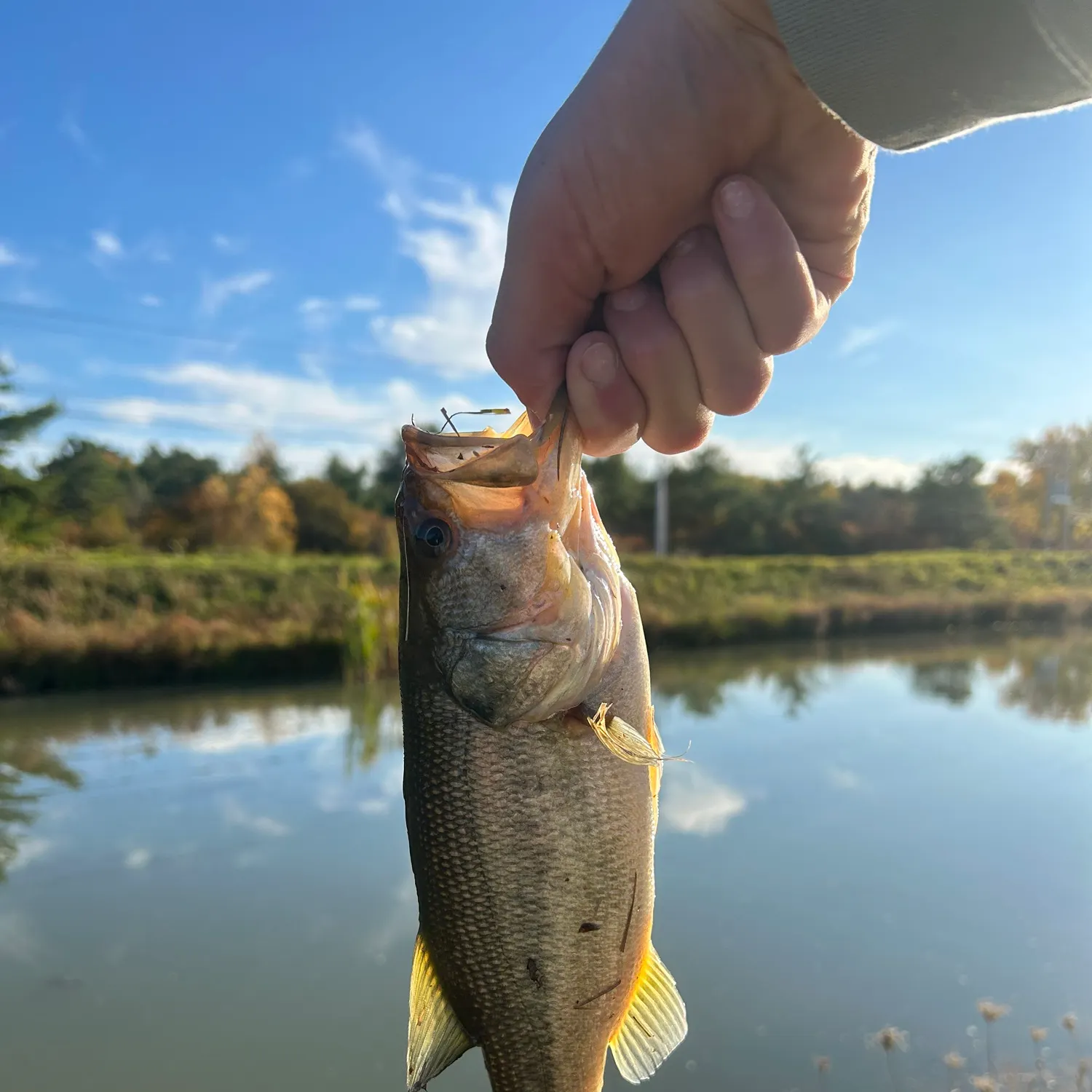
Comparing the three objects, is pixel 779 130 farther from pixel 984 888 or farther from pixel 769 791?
pixel 769 791

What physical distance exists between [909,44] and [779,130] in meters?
0.33

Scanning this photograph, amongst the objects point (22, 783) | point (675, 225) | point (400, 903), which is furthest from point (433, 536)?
point (22, 783)

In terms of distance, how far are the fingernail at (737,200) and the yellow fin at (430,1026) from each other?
1.51 metres

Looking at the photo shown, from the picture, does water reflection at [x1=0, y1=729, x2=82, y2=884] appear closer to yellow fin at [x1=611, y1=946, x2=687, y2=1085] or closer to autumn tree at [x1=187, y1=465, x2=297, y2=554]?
yellow fin at [x1=611, y1=946, x2=687, y2=1085]

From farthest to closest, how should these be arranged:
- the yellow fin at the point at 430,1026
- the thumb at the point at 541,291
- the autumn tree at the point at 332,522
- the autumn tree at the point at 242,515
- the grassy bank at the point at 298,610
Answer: the autumn tree at the point at 332,522, the autumn tree at the point at 242,515, the grassy bank at the point at 298,610, the yellow fin at the point at 430,1026, the thumb at the point at 541,291

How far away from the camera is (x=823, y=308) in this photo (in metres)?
1.70

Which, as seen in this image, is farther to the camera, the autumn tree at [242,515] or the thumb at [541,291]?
the autumn tree at [242,515]

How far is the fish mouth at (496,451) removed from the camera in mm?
1549

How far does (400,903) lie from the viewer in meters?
6.29

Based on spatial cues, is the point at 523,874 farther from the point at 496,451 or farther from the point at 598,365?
the point at 598,365

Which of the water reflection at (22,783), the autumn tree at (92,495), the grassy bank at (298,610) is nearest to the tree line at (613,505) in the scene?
the autumn tree at (92,495)

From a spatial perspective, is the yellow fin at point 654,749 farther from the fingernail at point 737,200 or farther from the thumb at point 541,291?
the fingernail at point 737,200

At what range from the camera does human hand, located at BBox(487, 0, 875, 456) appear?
142 cm

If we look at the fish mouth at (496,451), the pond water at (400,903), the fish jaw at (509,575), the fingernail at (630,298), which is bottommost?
the pond water at (400,903)
